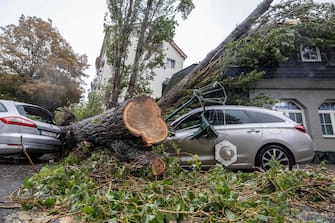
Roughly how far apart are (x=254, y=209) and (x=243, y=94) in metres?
6.61

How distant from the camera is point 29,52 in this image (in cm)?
1602

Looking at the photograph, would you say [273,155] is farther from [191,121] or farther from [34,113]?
[34,113]

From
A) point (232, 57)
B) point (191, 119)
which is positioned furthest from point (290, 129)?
point (232, 57)

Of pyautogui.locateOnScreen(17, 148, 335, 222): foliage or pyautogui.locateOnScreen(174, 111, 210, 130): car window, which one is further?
pyautogui.locateOnScreen(174, 111, 210, 130): car window

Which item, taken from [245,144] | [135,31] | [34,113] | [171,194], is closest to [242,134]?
[245,144]

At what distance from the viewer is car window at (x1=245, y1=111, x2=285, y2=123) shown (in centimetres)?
414

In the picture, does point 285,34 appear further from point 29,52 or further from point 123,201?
point 29,52

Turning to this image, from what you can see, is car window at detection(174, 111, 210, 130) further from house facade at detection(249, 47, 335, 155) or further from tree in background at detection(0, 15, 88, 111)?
tree in background at detection(0, 15, 88, 111)

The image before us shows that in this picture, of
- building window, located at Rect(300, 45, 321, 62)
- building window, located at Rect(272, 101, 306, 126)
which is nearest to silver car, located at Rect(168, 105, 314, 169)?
building window, located at Rect(272, 101, 306, 126)

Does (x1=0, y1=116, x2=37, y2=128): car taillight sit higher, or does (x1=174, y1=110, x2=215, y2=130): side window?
(x1=0, y1=116, x2=37, y2=128): car taillight

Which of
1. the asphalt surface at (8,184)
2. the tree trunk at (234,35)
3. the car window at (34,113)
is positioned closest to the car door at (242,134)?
the tree trunk at (234,35)

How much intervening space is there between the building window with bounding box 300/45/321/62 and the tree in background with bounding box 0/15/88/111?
15827mm

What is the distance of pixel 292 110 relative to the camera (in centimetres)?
→ 838

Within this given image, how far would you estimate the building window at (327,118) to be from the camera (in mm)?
8195
